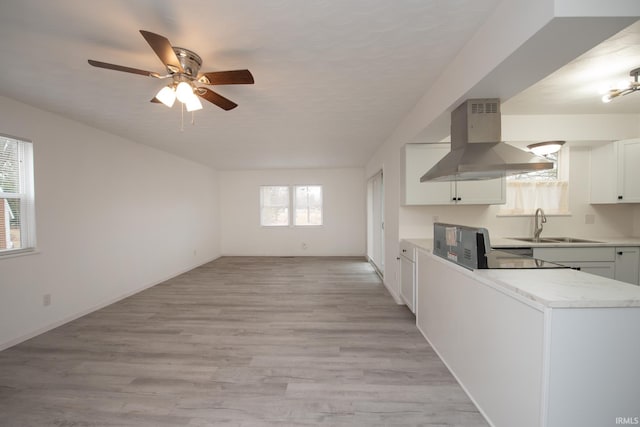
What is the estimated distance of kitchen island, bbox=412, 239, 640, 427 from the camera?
114 centimetres

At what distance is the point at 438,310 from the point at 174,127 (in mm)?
4006

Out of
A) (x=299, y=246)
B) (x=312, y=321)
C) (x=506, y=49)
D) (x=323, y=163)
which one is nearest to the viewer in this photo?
(x=506, y=49)

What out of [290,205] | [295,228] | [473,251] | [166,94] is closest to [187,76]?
[166,94]

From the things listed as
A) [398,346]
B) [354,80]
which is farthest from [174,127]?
[398,346]

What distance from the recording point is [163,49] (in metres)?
1.49

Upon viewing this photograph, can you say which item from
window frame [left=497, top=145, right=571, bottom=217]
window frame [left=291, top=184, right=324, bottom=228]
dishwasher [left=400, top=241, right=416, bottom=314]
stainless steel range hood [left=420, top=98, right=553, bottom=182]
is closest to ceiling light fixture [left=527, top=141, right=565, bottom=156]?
window frame [left=497, top=145, right=571, bottom=217]

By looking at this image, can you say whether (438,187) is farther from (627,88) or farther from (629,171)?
(629,171)

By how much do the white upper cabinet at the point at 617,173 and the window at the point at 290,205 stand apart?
214 inches

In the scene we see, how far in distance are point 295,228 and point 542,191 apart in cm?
548

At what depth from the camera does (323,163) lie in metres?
6.36

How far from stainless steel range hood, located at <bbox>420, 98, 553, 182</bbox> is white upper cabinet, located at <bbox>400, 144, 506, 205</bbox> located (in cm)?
105

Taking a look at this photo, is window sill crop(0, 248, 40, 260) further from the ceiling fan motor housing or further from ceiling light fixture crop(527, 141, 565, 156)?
ceiling light fixture crop(527, 141, 565, 156)

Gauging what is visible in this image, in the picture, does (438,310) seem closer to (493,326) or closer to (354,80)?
(493,326)

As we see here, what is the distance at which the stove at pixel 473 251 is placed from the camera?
1768mm
